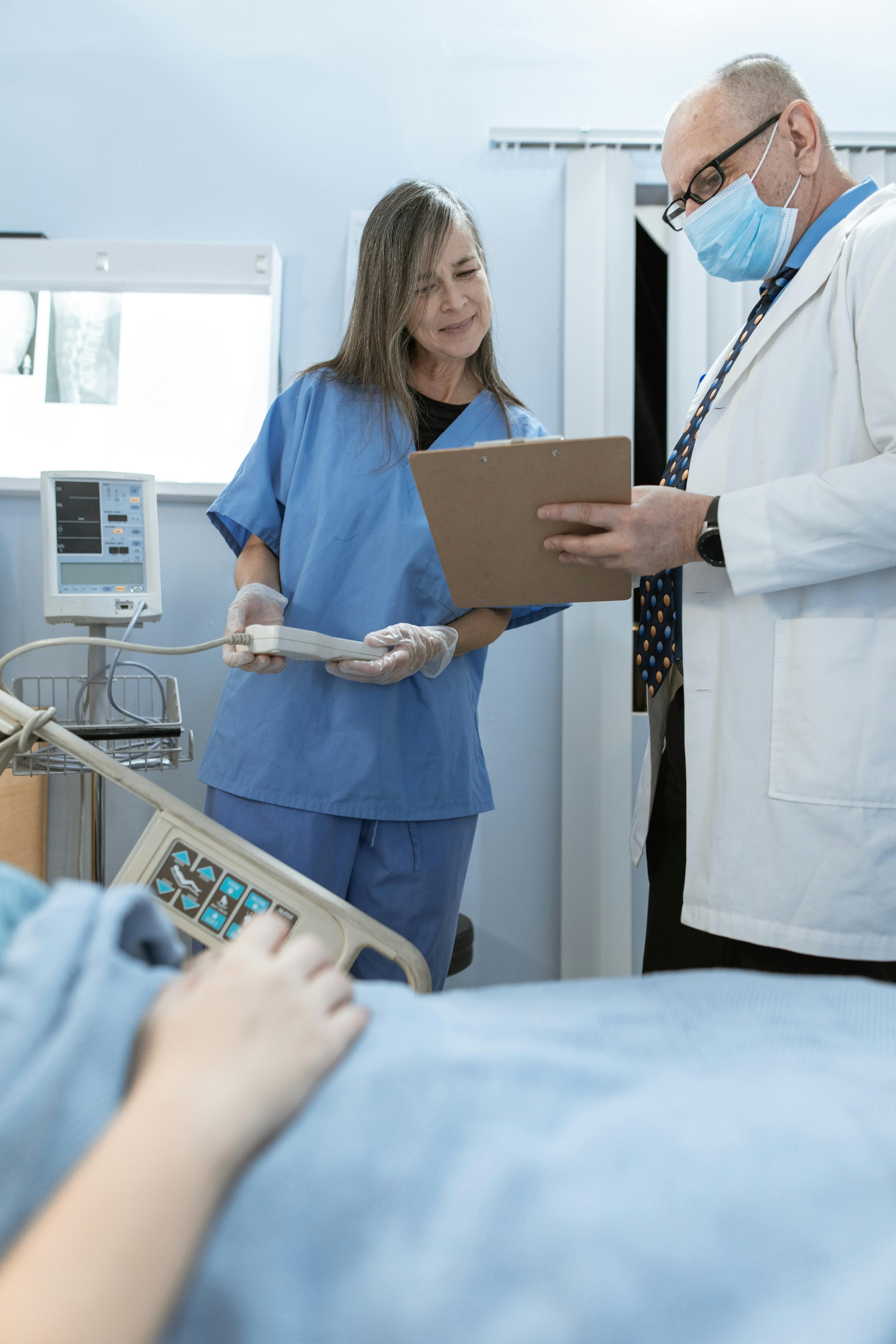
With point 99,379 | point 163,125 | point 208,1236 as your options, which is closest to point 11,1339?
point 208,1236

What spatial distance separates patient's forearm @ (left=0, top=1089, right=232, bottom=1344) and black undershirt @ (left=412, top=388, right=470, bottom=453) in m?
1.15

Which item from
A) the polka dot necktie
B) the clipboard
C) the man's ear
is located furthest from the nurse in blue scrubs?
the man's ear

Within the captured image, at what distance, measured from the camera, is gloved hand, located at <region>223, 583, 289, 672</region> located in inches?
46.3

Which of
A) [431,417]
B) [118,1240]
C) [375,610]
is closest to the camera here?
[118,1240]

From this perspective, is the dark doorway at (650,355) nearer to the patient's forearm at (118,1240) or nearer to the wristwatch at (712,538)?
the wristwatch at (712,538)

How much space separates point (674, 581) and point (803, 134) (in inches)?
22.9

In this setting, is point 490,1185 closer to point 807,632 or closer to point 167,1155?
point 167,1155

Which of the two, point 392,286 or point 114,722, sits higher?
point 392,286

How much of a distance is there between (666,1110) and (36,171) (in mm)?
2273

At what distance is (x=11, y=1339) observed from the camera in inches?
14.4

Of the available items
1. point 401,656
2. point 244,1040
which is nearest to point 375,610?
point 401,656

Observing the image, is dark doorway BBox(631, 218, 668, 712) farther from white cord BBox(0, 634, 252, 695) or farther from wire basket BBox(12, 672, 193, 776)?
white cord BBox(0, 634, 252, 695)

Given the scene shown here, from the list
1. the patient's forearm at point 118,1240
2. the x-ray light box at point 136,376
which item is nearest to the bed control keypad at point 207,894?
the patient's forearm at point 118,1240

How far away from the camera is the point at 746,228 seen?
47.6 inches
